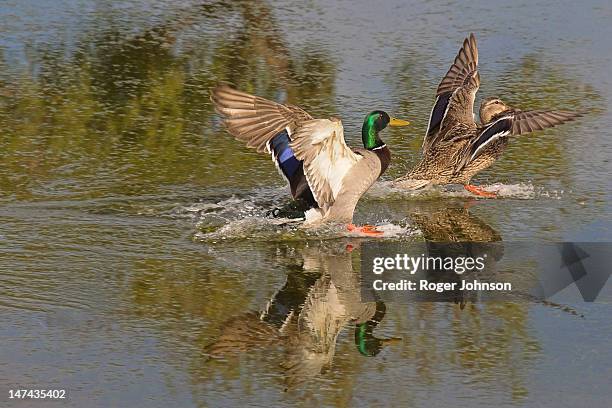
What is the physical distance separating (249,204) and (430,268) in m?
1.48

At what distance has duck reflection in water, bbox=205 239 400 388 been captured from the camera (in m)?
5.75

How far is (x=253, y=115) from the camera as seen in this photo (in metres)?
7.85

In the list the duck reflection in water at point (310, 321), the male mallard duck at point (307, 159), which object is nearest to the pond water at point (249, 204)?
the duck reflection in water at point (310, 321)

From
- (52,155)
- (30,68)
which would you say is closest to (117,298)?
(52,155)

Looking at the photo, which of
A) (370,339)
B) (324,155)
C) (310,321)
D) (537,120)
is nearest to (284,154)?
(324,155)

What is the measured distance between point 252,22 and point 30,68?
7.27ft

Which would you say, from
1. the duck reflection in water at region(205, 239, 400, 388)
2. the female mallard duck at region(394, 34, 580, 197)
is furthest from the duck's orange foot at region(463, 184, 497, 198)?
the duck reflection in water at region(205, 239, 400, 388)

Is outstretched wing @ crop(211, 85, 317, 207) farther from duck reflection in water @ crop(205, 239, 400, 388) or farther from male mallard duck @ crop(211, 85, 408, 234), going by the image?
duck reflection in water @ crop(205, 239, 400, 388)

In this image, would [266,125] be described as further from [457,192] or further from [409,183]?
[457,192]

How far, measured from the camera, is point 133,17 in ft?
39.4

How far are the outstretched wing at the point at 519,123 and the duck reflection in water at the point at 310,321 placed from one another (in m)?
1.67

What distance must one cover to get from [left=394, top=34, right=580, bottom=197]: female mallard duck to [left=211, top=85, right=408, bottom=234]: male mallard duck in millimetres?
631

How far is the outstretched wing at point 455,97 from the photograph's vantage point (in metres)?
9.03

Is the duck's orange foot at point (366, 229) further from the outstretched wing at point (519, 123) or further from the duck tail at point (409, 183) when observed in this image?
the outstretched wing at point (519, 123)
